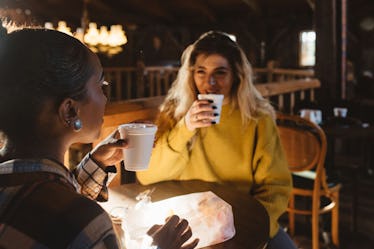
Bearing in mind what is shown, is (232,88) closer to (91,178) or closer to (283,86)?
(91,178)

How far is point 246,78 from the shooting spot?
2234 millimetres

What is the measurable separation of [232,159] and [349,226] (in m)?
2.33

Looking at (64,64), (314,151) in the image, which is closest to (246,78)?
(314,151)

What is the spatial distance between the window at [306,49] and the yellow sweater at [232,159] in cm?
1142

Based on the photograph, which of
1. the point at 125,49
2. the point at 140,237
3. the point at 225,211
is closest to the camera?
the point at 140,237

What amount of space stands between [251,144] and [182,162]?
36 centimetres

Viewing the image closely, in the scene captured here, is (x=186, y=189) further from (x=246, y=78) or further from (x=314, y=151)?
(x=314, y=151)

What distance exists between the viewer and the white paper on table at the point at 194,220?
51.2 inches

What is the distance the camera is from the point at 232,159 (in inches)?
83.2

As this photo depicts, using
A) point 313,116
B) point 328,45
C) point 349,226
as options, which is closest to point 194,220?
point 313,116

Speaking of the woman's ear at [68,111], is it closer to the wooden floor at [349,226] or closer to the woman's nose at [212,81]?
the woman's nose at [212,81]

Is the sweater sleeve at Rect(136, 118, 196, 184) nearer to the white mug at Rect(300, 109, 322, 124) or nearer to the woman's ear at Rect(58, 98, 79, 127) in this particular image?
the woman's ear at Rect(58, 98, 79, 127)

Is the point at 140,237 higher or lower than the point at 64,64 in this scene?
lower

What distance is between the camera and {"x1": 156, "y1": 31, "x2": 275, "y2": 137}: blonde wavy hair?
216 cm
